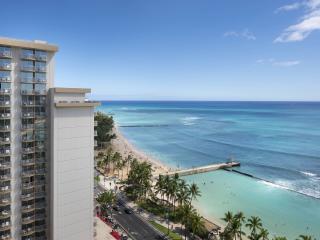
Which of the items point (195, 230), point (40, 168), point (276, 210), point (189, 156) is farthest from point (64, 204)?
point (189, 156)

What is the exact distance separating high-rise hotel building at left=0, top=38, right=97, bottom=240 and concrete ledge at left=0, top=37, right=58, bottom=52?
125 millimetres

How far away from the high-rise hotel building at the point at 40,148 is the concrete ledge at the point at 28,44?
0.13 meters

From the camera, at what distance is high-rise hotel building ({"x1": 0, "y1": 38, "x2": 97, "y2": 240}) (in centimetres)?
3825

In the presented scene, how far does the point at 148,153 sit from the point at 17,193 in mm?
107507

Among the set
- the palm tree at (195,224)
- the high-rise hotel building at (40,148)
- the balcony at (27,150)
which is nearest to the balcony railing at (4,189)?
the high-rise hotel building at (40,148)

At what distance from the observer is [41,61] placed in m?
40.2

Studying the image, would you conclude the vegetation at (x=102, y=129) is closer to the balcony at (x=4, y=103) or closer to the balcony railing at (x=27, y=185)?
the balcony railing at (x=27, y=185)

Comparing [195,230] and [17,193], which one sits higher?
[17,193]

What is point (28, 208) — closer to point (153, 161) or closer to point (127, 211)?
point (127, 211)

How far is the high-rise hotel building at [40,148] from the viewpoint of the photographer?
38250 millimetres

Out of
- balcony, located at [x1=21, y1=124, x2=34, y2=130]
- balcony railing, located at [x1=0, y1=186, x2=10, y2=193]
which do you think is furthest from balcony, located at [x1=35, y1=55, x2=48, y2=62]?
balcony railing, located at [x1=0, y1=186, x2=10, y2=193]

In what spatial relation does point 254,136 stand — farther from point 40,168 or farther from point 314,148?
point 40,168

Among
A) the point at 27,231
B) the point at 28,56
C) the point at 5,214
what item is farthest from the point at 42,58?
the point at 27,231

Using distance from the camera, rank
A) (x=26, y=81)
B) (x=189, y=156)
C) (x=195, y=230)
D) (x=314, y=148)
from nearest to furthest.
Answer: (x=26, y=81)
(x=195, y=230)
(x=189, y=156)
(x=314, y=148)
